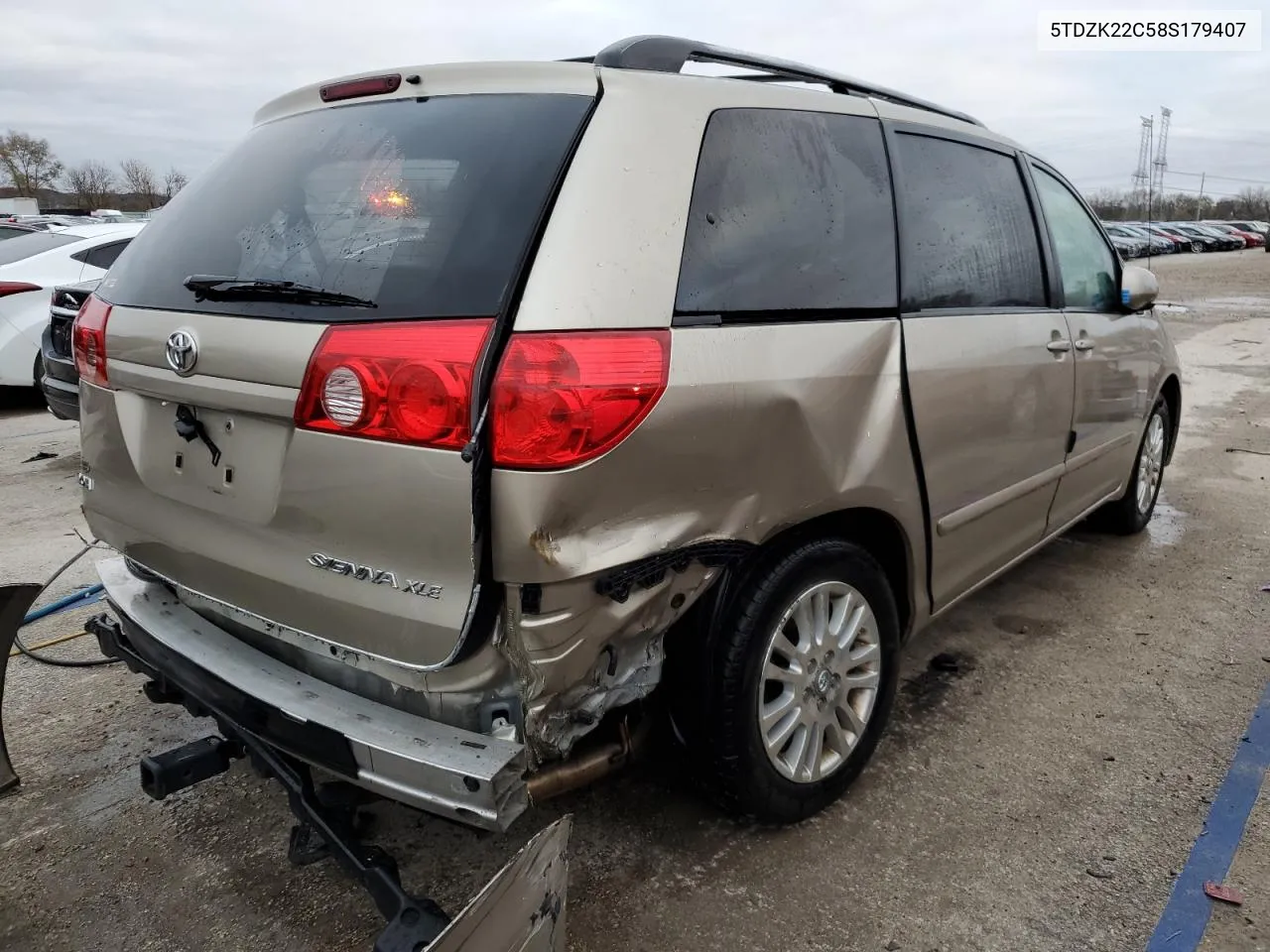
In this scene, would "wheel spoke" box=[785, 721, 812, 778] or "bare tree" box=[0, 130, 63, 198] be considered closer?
"wheel spoke" box=[785, 721, 812, 778]

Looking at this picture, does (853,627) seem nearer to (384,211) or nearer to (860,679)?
(860,679)

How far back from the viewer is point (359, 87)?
2219 mm

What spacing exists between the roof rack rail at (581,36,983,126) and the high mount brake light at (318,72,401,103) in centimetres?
41

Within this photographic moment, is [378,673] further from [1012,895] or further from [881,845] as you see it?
[1012,895]

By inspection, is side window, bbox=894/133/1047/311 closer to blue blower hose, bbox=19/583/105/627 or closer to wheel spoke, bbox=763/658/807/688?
wheel spoke, bbox=763/658/807/688

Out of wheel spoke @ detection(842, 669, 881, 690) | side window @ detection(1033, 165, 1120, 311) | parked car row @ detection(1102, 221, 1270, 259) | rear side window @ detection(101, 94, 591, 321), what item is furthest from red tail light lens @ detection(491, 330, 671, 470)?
parked car row @ detection(1102, 221, 1270, 259)

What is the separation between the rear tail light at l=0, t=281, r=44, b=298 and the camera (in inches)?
286

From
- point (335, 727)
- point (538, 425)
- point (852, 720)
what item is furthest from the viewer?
point (852, 720)

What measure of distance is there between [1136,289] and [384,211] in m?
3.32

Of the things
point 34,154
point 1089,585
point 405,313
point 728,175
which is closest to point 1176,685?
point 1089,585

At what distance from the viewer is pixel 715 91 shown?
2092 millimetres

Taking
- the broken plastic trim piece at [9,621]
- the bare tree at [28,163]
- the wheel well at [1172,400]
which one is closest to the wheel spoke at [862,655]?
the broken plastic trim piece at [9,621]

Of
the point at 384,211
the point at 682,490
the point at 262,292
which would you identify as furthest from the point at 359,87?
the point at 682,490

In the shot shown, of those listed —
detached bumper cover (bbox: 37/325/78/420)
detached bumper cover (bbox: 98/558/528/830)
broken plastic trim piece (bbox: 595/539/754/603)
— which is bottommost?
detached bumper cover (bbox: 98/558/528/830)
